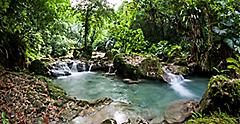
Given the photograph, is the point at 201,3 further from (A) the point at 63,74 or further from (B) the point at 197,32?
(A) the point at 63,74

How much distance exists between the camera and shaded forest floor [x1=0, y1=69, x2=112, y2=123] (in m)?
3.32

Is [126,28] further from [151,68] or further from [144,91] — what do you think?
[144,91]

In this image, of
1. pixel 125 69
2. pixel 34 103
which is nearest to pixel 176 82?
pixel 125 69

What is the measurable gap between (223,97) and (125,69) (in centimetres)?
731

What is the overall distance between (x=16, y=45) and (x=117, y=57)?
555 centimetres

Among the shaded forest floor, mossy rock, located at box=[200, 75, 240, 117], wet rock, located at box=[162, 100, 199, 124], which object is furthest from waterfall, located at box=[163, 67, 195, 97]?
mossy rock, located at box=[200, 75, 240, 117]

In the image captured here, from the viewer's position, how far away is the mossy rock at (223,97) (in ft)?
10.2

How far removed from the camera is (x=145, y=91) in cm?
799

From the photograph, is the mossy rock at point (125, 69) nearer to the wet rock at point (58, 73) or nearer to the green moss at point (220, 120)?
the wet rock at point (58, 73)

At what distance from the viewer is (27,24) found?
5.66 m

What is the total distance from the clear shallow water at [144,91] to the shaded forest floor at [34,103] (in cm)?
201

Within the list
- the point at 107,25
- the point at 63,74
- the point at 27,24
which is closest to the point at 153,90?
the point at 27,24

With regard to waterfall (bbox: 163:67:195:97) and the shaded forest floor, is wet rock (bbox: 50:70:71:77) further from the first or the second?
the shaded forest floor

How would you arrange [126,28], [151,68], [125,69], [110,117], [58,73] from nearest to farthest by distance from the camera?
[110,117], [151,68], [125,69], [58,73], [126,28]
